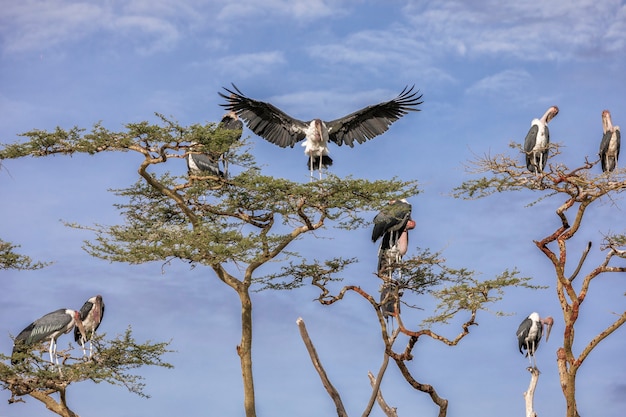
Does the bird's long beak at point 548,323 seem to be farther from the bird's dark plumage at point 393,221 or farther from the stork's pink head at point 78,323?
the stork's pink head at point 78,323

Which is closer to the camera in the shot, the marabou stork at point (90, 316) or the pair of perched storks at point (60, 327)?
the pair of perched storks at point (60, 327)

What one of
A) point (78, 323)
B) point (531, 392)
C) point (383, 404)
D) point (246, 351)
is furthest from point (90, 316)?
point (531, 392)

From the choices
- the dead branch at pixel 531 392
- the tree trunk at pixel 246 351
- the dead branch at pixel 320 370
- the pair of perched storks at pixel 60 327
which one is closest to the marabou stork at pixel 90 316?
the pair of perched storks at pixel 60 327

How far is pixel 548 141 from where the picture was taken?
16391 mm

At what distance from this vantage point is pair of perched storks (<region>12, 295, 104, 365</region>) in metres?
15.3

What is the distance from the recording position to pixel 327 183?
48.2 feet

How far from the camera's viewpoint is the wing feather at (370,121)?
16.8 m

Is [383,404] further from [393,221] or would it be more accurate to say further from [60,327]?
[60,327]

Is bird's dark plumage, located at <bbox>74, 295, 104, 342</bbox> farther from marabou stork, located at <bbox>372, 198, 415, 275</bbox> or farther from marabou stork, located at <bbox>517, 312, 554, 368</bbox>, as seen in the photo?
marabou stork, located at <bbox>517, 312, 554, 368</bbox>

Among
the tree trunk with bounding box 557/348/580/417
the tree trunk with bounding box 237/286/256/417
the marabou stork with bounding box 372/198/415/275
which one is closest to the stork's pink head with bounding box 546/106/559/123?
the marabou stork with bounding box 372/198/415/275

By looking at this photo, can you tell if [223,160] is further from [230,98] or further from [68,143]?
[68,143]

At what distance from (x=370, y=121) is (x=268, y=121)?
169cm

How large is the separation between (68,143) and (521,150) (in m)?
6.57

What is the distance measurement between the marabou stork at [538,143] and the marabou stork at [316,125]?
1.97m
